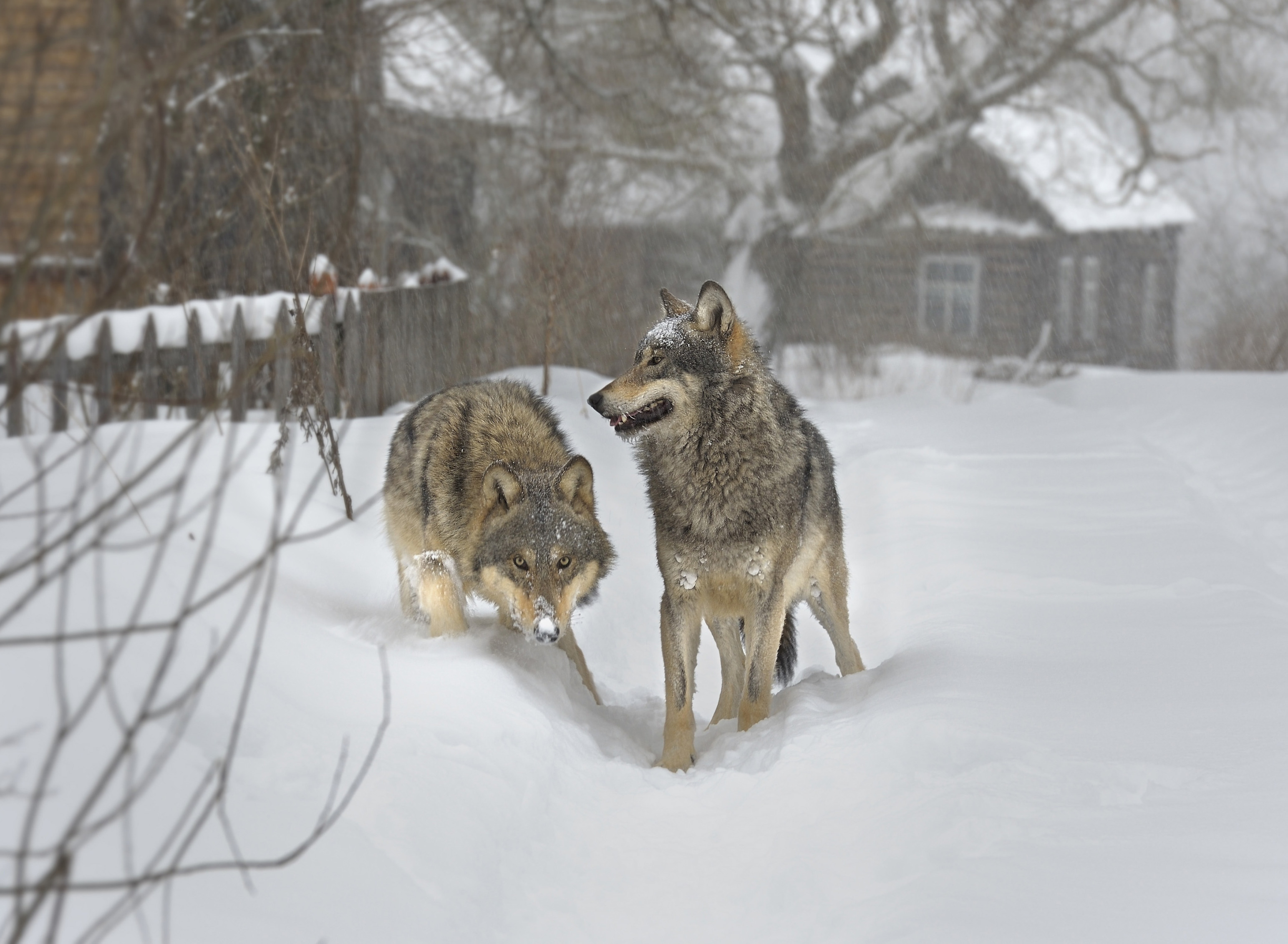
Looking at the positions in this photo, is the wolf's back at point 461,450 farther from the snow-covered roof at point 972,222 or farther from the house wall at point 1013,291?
the snow-covered roof at point 972,222

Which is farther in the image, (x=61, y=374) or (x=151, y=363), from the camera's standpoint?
(x=151, y=363)

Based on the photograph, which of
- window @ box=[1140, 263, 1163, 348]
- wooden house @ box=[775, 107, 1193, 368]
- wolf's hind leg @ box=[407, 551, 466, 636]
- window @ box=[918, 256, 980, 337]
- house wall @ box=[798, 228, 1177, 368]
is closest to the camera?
wolf's hind leg @ box=[407, 551, 466, 636]

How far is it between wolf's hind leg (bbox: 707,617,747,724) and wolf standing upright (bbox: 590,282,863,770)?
32 centimetres

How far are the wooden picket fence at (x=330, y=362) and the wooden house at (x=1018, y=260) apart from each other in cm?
1621

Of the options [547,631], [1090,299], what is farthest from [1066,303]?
[547,631]

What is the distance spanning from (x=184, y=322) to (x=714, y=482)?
4997 mm

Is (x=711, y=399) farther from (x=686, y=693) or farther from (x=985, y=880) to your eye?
(x=985, y=880)

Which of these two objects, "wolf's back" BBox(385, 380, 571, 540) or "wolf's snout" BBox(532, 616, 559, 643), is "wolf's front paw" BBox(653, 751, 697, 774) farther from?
"wolf's back" BBox(385, 380, 571, 540)

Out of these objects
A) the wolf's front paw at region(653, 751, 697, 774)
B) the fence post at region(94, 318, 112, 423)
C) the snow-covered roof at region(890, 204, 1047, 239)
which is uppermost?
the snow-covered roof at region(890, 204, 1047, 239)

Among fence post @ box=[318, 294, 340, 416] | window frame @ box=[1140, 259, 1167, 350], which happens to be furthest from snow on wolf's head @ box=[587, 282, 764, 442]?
window frame @ box=[1140, 259, 1167, 350]

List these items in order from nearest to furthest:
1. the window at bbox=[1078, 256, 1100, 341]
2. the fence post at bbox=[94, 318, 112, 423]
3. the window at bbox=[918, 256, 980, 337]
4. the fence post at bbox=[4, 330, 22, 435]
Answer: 1. the fence post at bbox=[4, 330, 22, 435]
2. the fence post at bbox=[94, 318, 112, 423]
3. the window at bbox=[918, 256, 980, 337]
4. the window at bbox=[1078, 256, 1100, 341]

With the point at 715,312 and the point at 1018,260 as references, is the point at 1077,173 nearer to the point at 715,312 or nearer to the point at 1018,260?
the point at 1018,260

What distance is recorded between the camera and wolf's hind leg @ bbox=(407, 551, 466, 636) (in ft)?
17.7

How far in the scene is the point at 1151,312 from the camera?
34562mm
